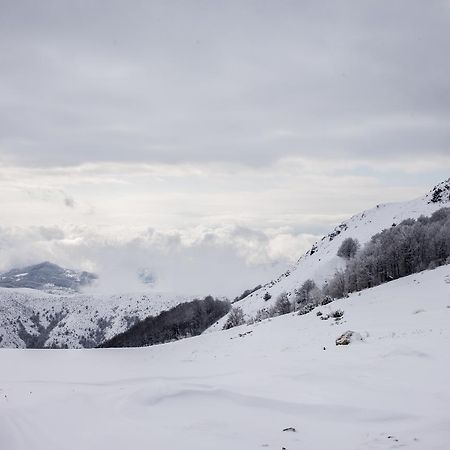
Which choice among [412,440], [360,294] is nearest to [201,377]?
[412,440]

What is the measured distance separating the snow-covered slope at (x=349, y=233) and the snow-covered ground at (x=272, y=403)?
73492mm

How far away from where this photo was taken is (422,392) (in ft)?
43.1

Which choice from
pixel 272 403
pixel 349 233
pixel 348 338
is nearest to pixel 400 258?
pixel 348 338

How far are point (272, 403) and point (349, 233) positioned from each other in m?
109

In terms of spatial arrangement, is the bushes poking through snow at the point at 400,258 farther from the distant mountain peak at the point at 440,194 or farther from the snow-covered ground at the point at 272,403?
the distant mountain peak at the point at 440,194

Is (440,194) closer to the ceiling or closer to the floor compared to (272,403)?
closer to the ceiling

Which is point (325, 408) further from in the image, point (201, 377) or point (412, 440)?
point (201, 377)

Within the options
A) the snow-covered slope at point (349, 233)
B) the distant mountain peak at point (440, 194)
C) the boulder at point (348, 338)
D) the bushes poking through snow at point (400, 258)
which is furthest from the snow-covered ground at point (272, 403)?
the distant mountain peak at point (440, 194)

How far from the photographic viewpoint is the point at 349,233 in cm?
11838

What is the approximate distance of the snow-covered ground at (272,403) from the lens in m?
11.0

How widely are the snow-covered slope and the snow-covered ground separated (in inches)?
2893

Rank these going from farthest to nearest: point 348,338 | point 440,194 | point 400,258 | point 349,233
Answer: point 349,233
point 440,194
point 400,258
point 348,338

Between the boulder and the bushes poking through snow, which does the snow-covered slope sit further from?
the boulder

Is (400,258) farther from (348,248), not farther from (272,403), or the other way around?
(272,403)
